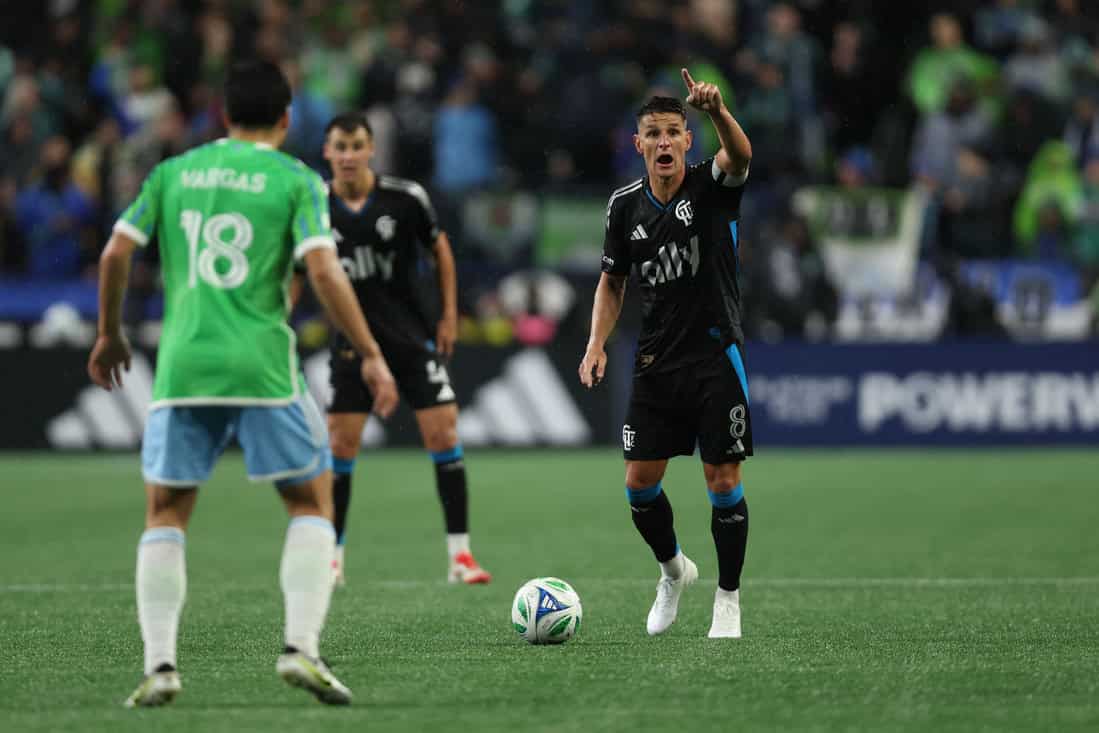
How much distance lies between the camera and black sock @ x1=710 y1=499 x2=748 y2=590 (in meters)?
7.55

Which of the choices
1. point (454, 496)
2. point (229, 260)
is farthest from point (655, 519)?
point (229, 260)

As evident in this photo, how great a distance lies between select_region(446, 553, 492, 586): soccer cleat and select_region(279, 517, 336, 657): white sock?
3.82 m

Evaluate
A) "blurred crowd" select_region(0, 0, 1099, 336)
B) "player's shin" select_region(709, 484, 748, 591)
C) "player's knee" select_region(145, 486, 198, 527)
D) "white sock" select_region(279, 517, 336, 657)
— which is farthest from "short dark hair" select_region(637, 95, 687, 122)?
"blurred crowd" select_region(0, 0, 1099, 336)

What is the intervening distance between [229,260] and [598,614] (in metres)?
3.16

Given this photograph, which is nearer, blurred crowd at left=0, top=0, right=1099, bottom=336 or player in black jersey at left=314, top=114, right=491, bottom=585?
player in black jersey at left=314, top=114, right=491, bottom=585

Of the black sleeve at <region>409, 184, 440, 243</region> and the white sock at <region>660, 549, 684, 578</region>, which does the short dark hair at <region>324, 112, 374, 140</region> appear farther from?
the white sock at <region>660, 549, 684, 578</region>

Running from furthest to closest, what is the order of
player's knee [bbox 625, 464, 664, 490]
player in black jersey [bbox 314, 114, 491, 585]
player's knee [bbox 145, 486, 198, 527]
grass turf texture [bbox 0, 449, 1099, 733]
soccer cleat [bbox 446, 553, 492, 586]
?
player in black jersey [bbox 314, 114, 491, 585]
soccer cleat [bbox 446, 553, 492, 586]
player's knee [bbox 625, 464, 664, 490]
player's knee [bbox 145, 486, 198, 527]
grass turf texture [bbox 0, 449, 1099, 733]

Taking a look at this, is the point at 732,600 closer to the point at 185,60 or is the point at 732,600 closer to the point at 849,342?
the point at 849,342

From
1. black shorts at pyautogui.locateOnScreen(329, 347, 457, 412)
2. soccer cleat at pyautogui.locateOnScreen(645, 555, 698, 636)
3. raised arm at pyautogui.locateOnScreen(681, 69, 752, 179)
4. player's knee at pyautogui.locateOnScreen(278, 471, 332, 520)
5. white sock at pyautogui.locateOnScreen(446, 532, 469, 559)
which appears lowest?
white sock at pyautogui.locateOnScreen(446, 532, 469, 559)

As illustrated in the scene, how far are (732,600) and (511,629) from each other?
97 cm

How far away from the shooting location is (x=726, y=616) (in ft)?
24.6

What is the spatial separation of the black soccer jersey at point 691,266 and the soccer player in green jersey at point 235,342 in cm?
210

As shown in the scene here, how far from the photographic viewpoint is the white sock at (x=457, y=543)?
392 inches

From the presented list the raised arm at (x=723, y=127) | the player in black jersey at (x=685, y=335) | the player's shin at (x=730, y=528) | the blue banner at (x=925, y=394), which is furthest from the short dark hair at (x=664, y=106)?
the blue banner at (x=925, y=394)
